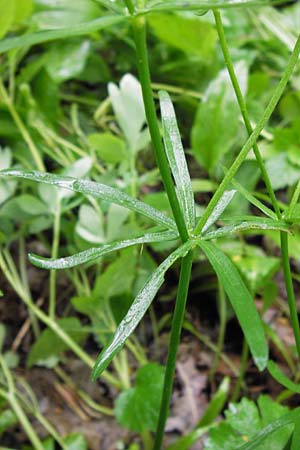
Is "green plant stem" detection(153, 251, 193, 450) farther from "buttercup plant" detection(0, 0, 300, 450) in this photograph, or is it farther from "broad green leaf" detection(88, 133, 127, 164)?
"broad green leaf" detection(88, 133, 127, 164)

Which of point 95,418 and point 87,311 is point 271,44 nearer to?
point 87,311

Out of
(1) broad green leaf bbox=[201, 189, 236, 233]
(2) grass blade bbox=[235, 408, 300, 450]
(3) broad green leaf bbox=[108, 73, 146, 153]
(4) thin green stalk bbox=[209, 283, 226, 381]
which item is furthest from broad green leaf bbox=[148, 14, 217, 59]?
(2) grass blade bbox=[235, 408, 300, 450]

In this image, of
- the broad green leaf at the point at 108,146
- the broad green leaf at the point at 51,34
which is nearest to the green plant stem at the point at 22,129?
the broad green leaf at the point at 108,146

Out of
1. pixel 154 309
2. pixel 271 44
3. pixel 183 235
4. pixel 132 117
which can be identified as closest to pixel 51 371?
pixel 154 309

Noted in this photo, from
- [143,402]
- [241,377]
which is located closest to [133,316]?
[143,402]

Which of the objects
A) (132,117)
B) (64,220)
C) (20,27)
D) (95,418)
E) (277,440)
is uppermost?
(20,27)
